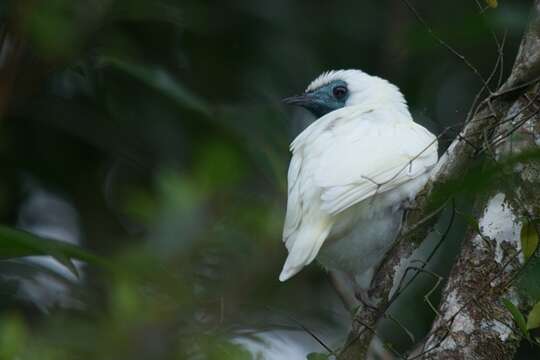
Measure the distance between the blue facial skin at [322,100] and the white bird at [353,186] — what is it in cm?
108

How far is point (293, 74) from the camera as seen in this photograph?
7.82 metres

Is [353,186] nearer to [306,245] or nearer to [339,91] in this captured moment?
[306,245]

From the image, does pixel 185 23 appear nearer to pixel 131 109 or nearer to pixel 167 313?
pixel 131 109

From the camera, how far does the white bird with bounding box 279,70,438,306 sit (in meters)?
4.60

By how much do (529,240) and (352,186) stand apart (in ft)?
3.29

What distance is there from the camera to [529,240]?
3781mm

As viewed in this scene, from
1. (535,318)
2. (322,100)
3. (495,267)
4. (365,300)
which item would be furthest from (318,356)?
(322,100)

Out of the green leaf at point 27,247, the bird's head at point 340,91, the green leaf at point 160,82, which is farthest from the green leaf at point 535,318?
the bird's head at point 340,91

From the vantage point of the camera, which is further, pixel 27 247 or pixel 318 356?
pixel 318 356

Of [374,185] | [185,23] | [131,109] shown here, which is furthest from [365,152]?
[131,109]

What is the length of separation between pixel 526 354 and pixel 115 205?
9.22ft

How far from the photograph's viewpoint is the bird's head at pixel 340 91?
6344mm

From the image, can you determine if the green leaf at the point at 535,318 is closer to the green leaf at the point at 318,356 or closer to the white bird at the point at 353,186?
the green leaf at the point at 318,356

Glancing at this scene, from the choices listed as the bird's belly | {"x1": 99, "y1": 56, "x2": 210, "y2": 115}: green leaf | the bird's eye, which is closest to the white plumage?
the bird's belly
